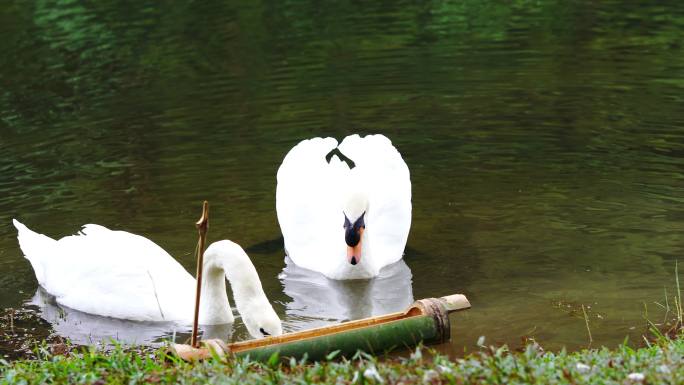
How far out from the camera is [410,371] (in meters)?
5.19

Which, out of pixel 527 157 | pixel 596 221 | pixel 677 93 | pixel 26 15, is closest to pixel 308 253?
pixel 596 221

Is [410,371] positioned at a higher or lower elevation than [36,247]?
higher

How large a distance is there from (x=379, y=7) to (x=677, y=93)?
27.7 ft

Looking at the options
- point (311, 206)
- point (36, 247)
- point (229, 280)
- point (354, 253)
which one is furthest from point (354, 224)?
point (36, 247)

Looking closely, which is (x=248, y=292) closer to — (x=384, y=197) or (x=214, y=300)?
(x=214, y=300)

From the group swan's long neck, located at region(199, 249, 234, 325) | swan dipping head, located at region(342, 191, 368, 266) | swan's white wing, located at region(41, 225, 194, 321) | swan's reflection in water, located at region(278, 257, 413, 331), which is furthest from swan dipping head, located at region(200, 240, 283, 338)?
swan dipping head, located at region(342, 191, 368, 266)

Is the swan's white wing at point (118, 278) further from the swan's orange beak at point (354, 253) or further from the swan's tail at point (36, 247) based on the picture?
the swan's orange beak at point (354, 253)

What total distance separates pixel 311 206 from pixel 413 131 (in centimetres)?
345

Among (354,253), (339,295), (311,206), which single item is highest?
(311,206)

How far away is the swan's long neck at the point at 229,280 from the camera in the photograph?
7129 mm

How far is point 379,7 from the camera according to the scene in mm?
21094

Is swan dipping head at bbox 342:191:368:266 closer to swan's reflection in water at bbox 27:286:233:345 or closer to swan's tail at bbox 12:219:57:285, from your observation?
swan's reflection in water at bbox 27:286:233:345

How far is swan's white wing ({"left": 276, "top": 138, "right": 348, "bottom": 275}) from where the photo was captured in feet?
31.1

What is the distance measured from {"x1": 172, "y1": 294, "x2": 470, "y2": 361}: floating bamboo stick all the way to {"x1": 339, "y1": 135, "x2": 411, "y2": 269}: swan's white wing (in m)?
2.52
